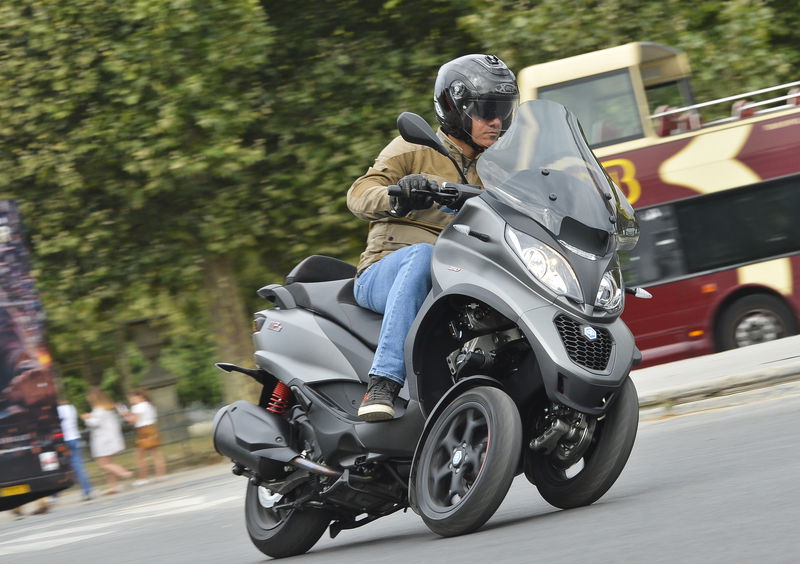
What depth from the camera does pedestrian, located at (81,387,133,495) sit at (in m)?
16.7

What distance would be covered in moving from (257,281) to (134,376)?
23.7 m

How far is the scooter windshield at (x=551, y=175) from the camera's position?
180 inches

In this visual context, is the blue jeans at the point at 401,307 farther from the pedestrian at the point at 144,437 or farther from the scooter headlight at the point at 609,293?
the pedestrian at the point at 144,437

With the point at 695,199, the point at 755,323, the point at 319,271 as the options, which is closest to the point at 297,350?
the point at 319,271

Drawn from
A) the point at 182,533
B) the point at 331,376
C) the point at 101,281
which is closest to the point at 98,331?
the point at 101,281

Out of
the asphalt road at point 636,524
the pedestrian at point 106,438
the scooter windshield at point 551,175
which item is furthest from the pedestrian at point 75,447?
the scooter windshield at point 551,175

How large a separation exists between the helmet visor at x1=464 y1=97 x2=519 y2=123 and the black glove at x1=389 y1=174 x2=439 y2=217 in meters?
0.44

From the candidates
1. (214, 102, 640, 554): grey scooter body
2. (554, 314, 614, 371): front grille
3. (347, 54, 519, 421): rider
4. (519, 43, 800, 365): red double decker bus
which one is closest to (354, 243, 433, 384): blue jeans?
(347, 54, 519, 421): rider

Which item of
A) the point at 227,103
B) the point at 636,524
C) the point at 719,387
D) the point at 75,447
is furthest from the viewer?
the point at 227,103

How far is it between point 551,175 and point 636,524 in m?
1.28

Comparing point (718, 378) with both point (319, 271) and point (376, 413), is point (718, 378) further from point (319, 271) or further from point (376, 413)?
point (376, 413)

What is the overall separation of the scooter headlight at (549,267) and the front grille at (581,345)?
0.09 m

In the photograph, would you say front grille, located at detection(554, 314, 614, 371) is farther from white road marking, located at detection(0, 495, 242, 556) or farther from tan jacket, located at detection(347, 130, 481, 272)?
white road marking, located at detection(0, 495, 242, 556)

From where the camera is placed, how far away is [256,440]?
5656 mm
